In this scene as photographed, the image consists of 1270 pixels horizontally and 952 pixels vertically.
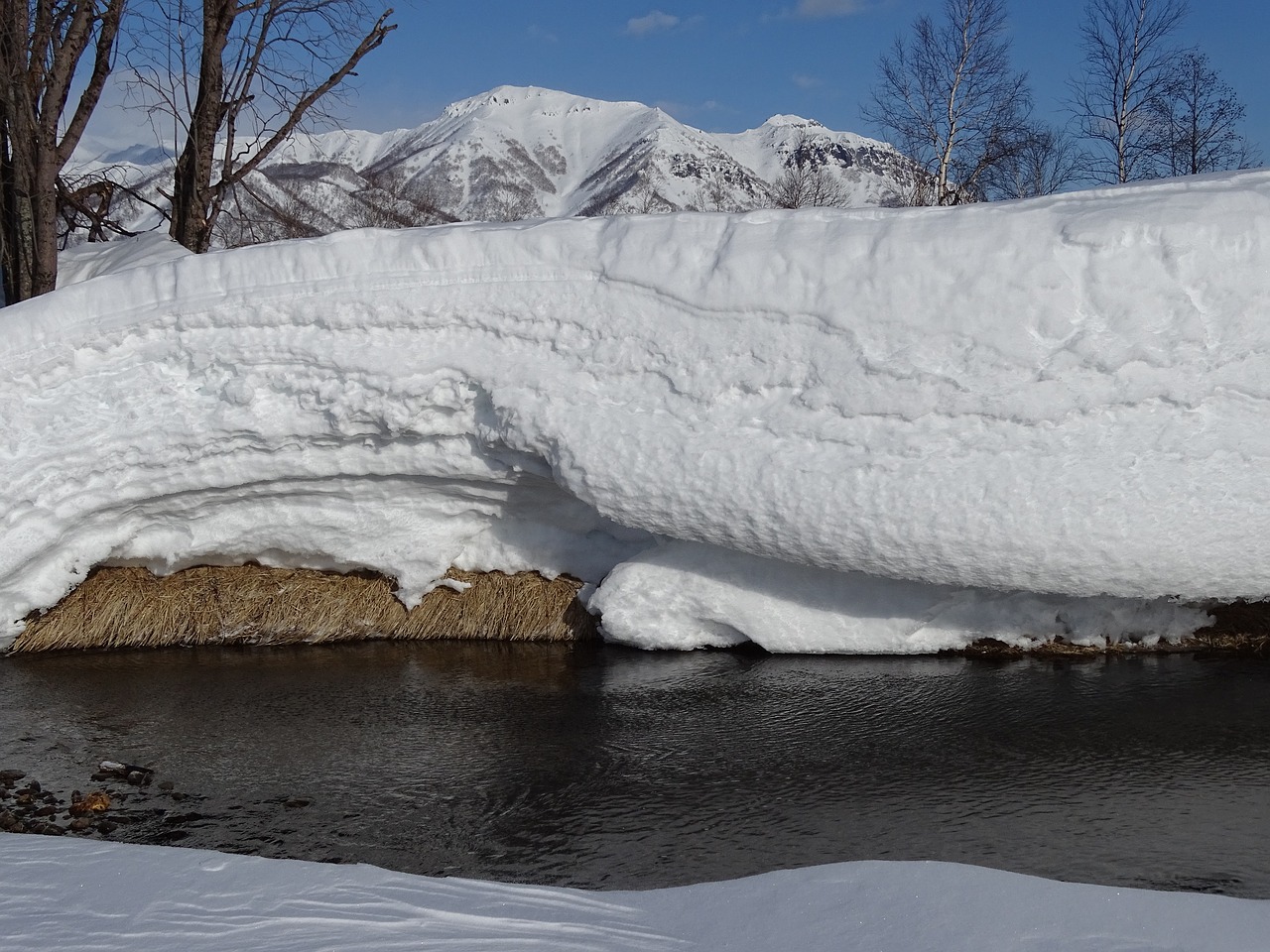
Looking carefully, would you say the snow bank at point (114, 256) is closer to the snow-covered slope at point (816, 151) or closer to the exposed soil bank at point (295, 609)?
the exposed soil bank at point (295, 609)

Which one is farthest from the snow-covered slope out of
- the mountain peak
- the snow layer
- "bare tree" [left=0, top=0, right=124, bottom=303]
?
the snow layer

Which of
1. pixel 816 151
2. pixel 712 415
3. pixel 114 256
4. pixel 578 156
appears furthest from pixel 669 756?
pixel 578 156

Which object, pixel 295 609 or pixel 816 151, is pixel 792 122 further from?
pixel 295 609

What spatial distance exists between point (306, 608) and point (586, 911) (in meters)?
3.70

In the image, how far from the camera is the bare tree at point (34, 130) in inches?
315

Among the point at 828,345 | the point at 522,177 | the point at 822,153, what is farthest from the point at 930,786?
the point at 522,177

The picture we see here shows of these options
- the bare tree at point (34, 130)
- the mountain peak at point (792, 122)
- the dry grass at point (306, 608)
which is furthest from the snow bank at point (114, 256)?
the mountain peak at point (792, 122)

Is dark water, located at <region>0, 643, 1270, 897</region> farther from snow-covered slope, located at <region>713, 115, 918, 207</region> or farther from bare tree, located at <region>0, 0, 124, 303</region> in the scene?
snow-covered slope, located at <region>713, 115, 918, 207</region>

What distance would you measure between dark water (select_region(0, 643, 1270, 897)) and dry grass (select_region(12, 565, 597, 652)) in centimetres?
16

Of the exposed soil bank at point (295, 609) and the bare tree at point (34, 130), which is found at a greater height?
the bare tree at point (34, 130)

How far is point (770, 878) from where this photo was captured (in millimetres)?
3061

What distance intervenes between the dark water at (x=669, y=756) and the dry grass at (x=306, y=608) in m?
0.16

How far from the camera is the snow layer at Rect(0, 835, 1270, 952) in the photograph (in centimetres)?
265

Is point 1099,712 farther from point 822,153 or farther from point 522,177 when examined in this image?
point 522,177
